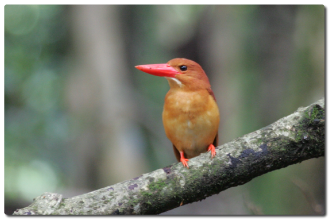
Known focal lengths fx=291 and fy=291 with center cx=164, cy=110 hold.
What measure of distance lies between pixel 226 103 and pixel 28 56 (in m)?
2.38

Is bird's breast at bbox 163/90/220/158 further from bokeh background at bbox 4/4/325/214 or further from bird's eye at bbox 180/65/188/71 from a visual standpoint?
bokeh background at bbox 4/4/325/214

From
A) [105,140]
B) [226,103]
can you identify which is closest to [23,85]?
[105,140]

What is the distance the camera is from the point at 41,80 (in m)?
2.97

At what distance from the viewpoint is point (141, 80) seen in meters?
4.37

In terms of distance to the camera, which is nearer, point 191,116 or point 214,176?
point 214,176

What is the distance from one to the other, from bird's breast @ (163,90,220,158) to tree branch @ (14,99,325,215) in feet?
1.21

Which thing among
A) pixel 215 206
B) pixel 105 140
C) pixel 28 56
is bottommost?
pixel 215 206

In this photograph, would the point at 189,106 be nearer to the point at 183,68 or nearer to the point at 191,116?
the point at 191,116

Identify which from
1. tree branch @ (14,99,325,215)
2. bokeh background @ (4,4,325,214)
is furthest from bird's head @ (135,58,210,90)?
bokeh background @ (4,4,325,214)

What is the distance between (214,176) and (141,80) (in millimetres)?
3314

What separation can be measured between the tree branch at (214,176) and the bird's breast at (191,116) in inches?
14.6

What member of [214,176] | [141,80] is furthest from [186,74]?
[141,80]

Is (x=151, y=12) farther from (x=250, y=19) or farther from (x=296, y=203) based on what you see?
(x=296, y=203)

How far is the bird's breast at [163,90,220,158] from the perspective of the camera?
1.57 metres
